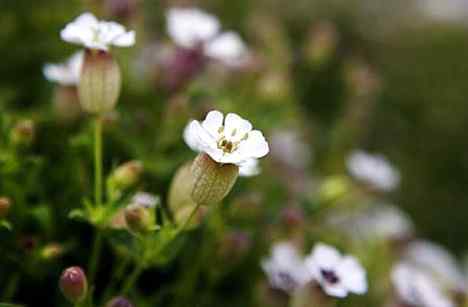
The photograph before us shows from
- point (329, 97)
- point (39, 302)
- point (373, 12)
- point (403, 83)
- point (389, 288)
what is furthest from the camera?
point (373, 12)

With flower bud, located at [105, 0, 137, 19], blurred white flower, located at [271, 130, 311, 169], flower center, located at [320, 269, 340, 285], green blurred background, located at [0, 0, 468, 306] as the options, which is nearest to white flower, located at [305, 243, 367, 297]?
flower center, located at [320, 269, 340, 285]

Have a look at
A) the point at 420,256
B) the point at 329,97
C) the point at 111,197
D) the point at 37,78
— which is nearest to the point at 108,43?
the point at 111,197

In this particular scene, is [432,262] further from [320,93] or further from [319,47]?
[320,93]

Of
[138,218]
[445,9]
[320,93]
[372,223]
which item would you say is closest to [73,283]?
[138,218]

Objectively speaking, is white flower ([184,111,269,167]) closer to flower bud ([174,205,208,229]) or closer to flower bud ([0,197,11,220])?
flower bud ([174,205,208,229])

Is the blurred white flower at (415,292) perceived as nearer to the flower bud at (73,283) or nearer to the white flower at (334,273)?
the white flower at (334,273)

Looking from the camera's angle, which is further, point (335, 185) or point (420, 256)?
point (420, 256)

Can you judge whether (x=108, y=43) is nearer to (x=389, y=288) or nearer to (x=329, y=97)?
(x=389, y=288)
